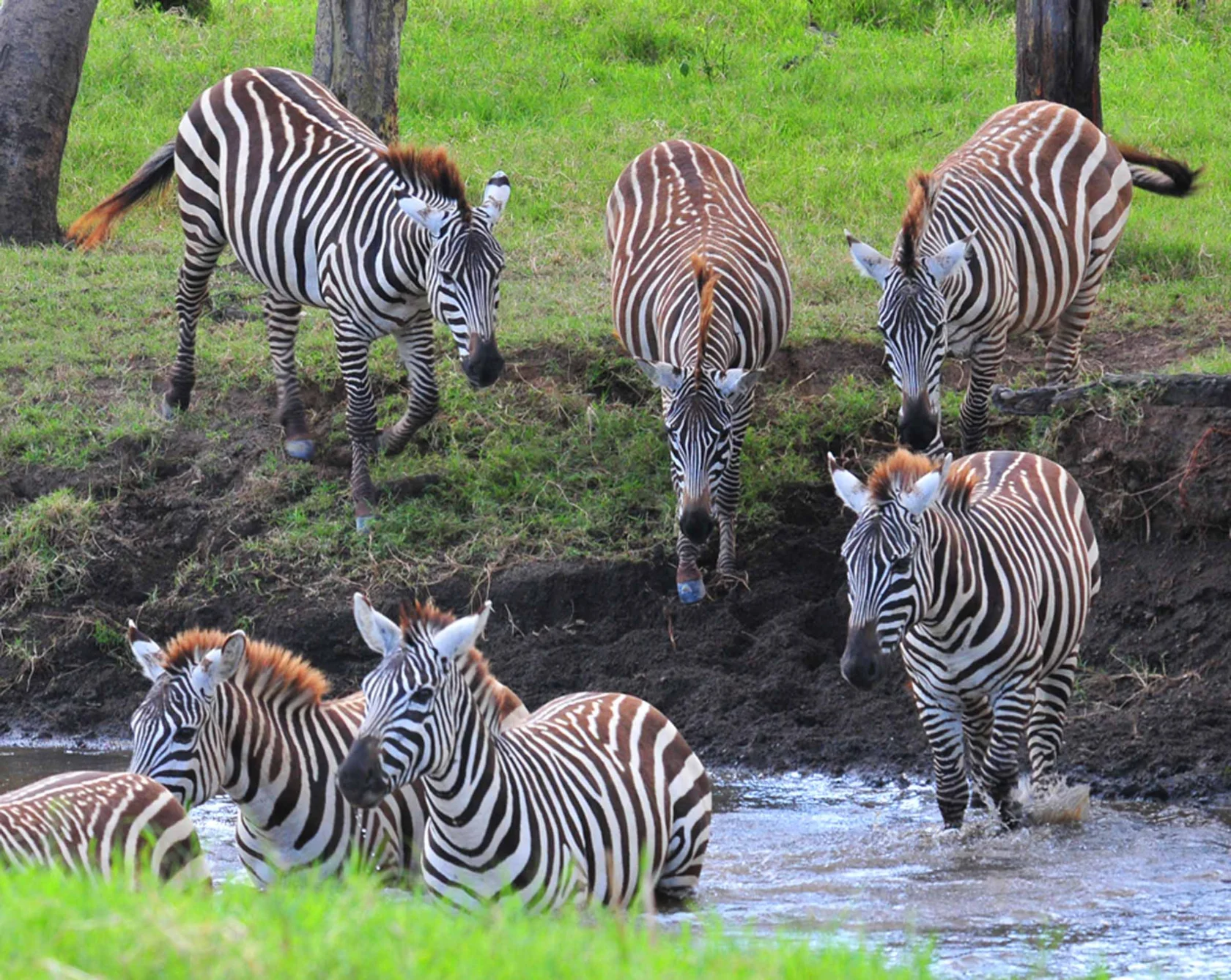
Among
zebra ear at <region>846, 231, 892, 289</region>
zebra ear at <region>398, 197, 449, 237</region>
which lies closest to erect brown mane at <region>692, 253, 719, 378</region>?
zebra ear at <region>846, 231, 892, 289</region>

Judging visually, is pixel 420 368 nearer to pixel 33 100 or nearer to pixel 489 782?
pixel 489 782

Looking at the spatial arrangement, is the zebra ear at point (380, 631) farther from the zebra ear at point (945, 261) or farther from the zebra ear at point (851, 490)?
the zebra ear at point (945, 261)

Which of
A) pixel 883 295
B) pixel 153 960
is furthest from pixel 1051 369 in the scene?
pixel 153 960

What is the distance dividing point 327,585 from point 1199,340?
5505 millimetres

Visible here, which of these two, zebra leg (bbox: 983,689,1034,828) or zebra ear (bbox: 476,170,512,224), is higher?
zebra ear (bbox: 476,170,512,224)

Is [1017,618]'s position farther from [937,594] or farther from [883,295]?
[883,295]

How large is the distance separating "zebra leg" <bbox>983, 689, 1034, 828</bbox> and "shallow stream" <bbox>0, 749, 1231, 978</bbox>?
119 mm

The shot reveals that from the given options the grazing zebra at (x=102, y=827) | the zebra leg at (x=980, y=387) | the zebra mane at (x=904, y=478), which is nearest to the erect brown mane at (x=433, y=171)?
the zebra leg at (x=980, y=387)

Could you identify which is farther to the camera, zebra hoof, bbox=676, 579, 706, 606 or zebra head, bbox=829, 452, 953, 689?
zebra hoof, bbox=676, 579, 706, 606

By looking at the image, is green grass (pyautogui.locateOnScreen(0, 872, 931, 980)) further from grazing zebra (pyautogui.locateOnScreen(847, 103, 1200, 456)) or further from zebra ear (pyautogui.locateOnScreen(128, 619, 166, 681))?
grazing zebra (pyautogui.locateOnScreen(847, 103, 1200, 456))

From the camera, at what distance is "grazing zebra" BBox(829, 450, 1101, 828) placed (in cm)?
668

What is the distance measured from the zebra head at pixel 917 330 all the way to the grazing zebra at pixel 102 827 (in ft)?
15.0

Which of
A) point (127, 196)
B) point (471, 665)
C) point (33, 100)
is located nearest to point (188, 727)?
point (471, 665)

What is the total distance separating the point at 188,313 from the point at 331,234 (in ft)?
4.85
